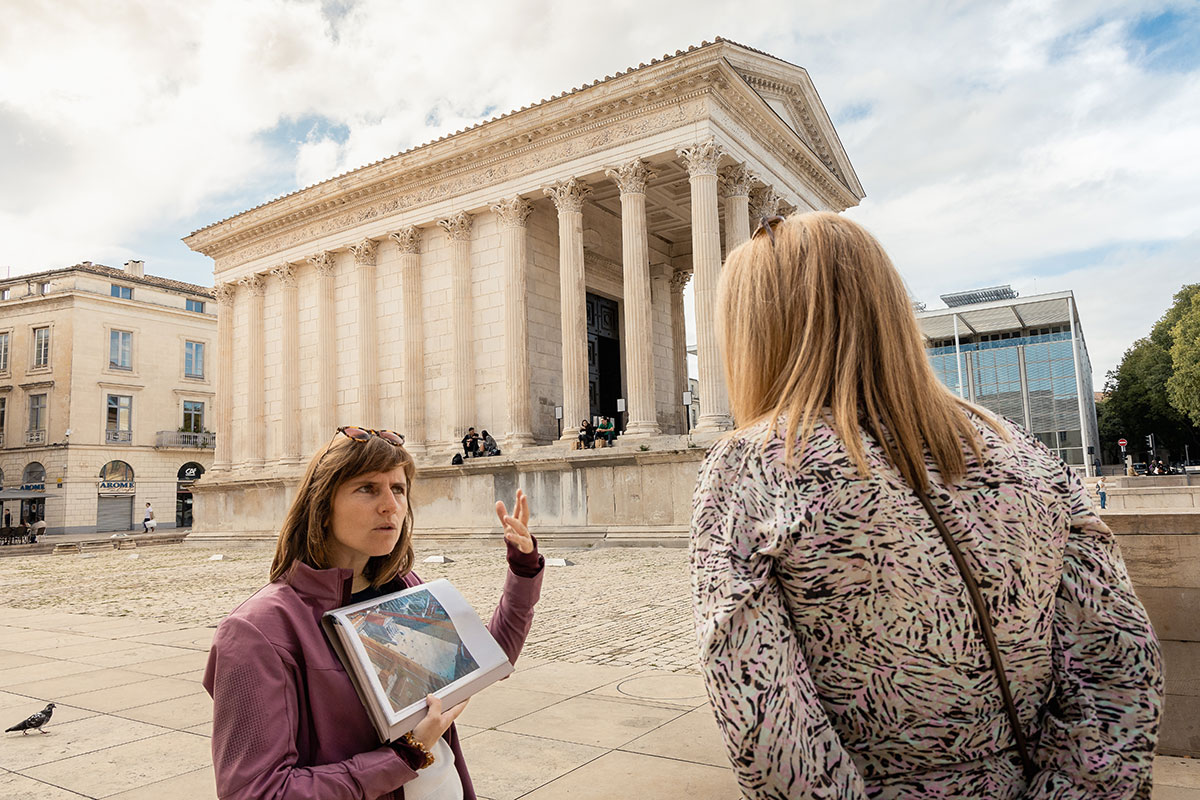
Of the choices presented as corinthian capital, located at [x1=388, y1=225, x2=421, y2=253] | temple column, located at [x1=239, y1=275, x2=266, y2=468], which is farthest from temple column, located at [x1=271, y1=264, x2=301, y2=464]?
corinthian capital, located at [x1=388, y1=225, x2=421, y2=253]

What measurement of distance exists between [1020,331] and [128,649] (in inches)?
2904

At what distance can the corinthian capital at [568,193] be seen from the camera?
2425cm

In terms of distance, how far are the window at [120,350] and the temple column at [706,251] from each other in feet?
129

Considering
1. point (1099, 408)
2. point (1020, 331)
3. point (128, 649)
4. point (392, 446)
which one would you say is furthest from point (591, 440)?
point (1099, 408)

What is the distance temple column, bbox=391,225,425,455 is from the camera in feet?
88.1

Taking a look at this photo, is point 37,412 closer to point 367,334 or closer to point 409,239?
point 367,334

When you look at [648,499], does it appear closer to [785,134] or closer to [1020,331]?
[785,134]

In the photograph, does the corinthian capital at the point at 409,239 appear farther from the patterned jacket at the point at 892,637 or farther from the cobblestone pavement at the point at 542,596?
the patterned jacket at the point at 892,637

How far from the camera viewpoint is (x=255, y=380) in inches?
1257

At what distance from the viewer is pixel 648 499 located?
20.8 m

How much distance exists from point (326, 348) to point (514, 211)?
31.3 feet

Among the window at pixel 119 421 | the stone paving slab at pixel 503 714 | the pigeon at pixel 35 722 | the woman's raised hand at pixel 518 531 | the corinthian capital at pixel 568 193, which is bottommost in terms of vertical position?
the stone paving slab at pixel 503 714

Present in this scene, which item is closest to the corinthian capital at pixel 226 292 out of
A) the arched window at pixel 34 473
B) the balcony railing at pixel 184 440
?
the balcony railing at pixel 184 440

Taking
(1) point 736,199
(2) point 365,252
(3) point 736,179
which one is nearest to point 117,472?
(2) point 365,252
